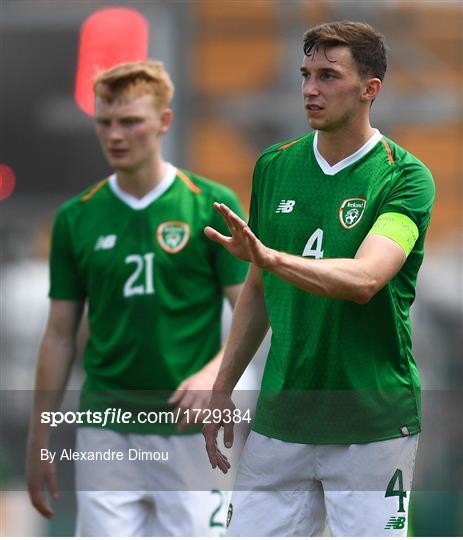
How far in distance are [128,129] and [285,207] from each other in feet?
4.04

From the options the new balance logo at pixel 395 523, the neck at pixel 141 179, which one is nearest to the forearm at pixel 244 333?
the new balance logo at pixel 395 523

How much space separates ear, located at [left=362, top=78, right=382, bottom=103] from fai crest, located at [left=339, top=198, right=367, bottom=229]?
0.31 m

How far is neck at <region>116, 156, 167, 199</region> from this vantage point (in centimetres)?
494

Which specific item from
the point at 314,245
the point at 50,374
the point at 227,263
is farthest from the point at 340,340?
the point at 50,374

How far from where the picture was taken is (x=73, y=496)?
5.11 m

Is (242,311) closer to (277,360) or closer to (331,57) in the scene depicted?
(277,360)

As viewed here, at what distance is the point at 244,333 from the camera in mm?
3906

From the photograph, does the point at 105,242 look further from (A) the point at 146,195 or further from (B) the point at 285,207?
(B) the point at 285,207

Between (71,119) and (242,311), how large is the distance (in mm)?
9312

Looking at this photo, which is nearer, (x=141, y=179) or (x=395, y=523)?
(x=395, y=523)

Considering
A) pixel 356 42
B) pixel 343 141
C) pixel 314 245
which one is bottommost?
pixel 314 245

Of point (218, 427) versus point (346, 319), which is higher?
point (346, 319)

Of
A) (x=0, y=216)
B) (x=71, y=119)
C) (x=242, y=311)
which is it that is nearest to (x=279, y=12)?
(x=71, y=119)

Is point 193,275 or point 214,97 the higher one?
point 214,97
